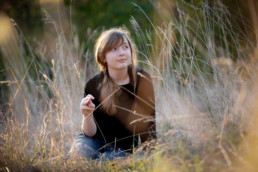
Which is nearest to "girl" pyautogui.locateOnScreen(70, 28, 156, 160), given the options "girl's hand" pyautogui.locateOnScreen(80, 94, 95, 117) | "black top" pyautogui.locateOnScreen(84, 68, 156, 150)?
"black top" pyautogui.locateOnScreen(84, 68, 156, 150)

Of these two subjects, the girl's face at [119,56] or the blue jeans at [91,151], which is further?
the girl's face at [119,56]

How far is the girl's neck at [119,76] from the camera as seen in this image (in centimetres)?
191

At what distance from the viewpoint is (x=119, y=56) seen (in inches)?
69.9

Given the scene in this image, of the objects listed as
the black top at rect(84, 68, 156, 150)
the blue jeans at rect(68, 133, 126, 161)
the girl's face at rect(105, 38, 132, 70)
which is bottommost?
the blue jeans at rect(68, 133, 126, 161)

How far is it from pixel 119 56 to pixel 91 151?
71cm

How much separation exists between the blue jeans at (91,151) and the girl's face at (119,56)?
0.59m

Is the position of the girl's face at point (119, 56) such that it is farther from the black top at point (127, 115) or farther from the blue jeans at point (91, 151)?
the blue jeans at point (91, 151)

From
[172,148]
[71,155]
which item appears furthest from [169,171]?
[71,155]

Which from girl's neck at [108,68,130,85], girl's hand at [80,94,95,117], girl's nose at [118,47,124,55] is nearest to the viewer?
girl's hand at [80,94,95,117]

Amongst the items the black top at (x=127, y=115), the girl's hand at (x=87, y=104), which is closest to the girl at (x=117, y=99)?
the black top at (x=127, y=115)

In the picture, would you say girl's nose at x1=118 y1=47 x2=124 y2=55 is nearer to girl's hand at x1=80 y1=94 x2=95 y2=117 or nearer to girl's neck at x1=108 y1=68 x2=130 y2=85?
girl's neck at x1=108 y1=68 x2=130 y2=85

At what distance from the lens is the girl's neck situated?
75.2 inches

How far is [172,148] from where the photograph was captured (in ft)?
3.75

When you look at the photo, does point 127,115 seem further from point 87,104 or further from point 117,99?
point 87,104
